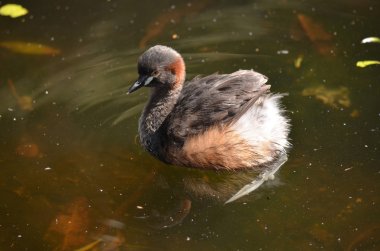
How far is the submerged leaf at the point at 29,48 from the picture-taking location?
714cm

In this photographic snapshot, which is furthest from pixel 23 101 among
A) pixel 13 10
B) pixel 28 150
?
pixel 13 10

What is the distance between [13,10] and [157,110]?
8.89ft

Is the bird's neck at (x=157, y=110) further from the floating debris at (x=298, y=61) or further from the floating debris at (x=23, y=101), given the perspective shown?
the floating debris at (x=298, y=61)

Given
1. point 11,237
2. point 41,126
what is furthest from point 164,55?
point 11,237

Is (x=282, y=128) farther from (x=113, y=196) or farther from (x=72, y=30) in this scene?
(x=72, y=30)

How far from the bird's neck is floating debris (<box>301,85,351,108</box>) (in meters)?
1.26

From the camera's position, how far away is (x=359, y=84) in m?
6.38

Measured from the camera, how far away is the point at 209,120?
5398mm

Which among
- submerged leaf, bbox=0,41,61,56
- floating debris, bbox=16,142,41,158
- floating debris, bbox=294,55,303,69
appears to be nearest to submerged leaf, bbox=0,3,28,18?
submerged leaf, bbox=0,41,61,56

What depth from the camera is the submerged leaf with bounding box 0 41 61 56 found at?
7.14m

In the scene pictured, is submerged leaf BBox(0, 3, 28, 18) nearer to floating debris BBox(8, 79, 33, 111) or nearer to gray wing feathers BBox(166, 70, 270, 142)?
floating debris BBox(8, 79, 33, 111)

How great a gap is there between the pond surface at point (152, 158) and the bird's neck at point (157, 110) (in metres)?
0.21

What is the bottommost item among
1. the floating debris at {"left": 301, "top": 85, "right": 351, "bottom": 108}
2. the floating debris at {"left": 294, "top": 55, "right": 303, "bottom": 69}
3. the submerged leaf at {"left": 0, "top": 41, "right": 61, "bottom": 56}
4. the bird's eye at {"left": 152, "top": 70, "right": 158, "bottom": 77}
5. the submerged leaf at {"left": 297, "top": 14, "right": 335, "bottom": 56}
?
the submerged leaf at {"left": 0, "top": 41, "right": 61, "bottom": 56}

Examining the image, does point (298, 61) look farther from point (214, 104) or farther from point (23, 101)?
point (23, 101)
